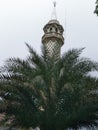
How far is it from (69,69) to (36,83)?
195 cm

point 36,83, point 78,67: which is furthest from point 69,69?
point 36,83

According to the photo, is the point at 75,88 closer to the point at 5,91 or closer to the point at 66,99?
the point at 66,99

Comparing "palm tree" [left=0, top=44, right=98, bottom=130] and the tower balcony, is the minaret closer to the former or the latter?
the tower balcony

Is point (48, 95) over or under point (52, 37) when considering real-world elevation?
under

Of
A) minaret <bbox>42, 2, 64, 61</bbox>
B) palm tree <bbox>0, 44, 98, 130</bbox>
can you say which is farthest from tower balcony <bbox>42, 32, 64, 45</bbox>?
palm tree <bbox>0, 44, 98, 130</bbox>

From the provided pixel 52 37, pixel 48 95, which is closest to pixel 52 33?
pixel 52 37

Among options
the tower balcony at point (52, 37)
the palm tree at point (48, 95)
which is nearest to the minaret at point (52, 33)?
the tower balcony at point (52, 37)

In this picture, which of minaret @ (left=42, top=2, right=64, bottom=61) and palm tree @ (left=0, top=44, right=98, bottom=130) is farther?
minaret @ (left=42, top=2, right=64, bottom=61)

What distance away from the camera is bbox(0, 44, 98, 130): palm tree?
18.0 metres

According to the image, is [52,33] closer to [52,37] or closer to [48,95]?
[52,37]

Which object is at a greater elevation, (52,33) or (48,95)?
(52,33)

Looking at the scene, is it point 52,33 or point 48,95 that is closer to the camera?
point 48,95

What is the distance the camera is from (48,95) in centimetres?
1833

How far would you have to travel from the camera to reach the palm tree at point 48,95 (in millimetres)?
17953
